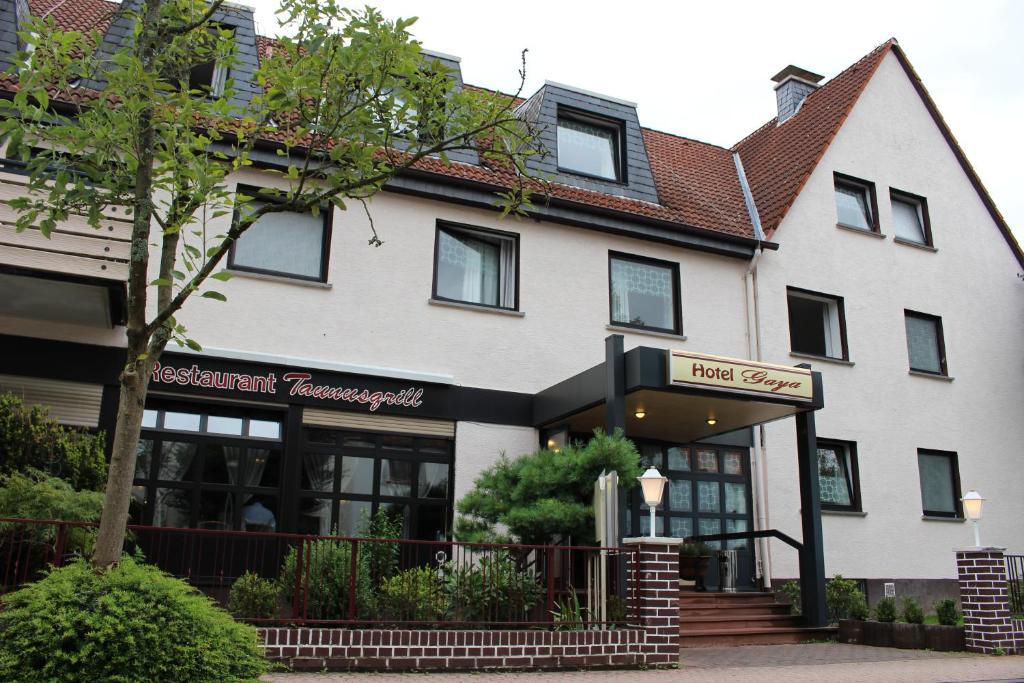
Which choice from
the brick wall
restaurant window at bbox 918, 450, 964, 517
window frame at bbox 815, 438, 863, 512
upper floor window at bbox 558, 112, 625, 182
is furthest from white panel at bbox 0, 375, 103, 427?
restaurant window at bbox 918, 450, 964, 517

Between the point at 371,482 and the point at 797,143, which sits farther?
the point at 797,143

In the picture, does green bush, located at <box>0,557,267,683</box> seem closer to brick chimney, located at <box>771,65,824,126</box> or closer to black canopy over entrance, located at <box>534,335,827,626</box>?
black canopy over entrance, located at <box>534,335,827,626</box>

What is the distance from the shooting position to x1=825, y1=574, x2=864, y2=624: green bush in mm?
14281

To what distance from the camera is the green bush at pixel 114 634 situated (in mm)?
5844

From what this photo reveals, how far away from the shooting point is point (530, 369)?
14539 mm

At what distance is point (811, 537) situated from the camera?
13.2m

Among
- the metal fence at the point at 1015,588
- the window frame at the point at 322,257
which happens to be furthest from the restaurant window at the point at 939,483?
the window frame at the point at 322,257

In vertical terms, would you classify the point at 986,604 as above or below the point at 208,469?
below

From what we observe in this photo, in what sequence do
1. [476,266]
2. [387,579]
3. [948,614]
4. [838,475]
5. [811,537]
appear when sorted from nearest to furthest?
[387,579] < [948,614] < [811,537] < [476,266] < [838,475]

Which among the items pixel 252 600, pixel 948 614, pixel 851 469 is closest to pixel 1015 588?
pixel 948 614

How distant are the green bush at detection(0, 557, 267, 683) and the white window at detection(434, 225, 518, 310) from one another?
846 cm

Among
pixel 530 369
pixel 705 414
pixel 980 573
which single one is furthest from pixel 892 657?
pixel 530 369

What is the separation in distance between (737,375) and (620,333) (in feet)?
11.7

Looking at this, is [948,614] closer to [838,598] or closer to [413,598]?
[838,598]
